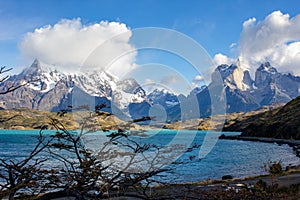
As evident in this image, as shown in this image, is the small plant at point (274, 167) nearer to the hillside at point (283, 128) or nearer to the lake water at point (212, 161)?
the lake water at point (212, 161)

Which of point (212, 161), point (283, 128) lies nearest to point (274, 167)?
point (212, 161)

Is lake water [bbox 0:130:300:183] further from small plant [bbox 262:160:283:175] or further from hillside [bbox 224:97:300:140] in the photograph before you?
hillside [bbox 224:97:300:140]

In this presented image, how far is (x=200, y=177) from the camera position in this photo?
34.0 metres

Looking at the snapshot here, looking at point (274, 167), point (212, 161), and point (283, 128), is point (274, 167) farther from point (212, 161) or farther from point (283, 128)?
point (283, 128)

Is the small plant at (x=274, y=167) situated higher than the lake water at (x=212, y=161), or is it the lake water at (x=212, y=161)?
the small plant at (x=274, y=167)

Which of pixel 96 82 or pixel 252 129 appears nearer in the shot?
pixel 96 82

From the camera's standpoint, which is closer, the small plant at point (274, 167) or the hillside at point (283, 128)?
the small plant at point (274, 167)

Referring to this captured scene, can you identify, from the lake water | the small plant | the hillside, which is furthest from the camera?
the hillside

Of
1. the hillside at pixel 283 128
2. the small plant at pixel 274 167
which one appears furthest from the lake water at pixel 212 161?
the hillside at pixel 283 128

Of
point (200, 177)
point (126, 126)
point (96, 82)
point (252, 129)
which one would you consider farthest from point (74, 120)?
point (252, 129)

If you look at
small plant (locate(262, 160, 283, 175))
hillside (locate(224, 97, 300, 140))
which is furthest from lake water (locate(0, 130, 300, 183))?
hillside (locate(224, 97, 300, 140))

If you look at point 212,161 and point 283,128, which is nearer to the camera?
point 212,161

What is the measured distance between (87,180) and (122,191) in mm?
650

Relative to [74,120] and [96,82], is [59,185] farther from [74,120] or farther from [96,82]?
[96,82]
